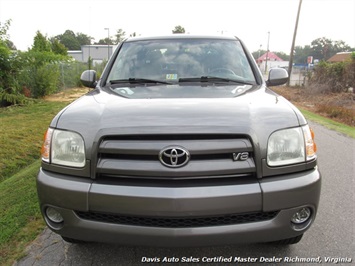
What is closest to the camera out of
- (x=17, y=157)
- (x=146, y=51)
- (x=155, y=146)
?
(x=155, y=146)

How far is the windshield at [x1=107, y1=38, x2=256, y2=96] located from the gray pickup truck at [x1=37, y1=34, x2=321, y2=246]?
971 mm

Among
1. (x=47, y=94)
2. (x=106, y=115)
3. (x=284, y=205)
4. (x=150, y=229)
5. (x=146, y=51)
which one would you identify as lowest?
(x=47, y=94)

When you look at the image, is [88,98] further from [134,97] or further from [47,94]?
[47,94]

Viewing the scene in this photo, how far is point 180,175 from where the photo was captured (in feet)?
6.13

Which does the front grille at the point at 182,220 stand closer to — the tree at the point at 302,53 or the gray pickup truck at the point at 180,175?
the gray pickup truck at the point at 180,175

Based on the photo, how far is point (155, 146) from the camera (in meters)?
1.89

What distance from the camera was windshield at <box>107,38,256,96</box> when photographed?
3.10 m

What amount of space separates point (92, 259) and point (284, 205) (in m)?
1.57

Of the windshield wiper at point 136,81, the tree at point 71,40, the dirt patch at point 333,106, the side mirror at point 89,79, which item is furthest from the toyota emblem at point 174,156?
the tree at point 71,40

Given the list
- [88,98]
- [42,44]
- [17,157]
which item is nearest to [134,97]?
[88,98]

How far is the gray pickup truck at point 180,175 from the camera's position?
1.86m

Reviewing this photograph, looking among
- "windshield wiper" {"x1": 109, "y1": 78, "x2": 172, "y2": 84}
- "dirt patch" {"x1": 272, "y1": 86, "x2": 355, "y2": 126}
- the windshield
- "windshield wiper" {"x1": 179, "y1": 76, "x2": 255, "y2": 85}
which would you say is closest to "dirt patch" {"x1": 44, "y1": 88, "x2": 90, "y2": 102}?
"dirt patch" {"x1": 272, "y1": 86, "x2": 355, "y2": 126}

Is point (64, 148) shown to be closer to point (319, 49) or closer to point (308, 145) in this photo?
point (308, 145)

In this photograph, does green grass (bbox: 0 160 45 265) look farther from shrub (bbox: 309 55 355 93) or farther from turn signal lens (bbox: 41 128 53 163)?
shrub (bbox: 309 55 355 93)
